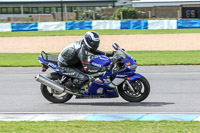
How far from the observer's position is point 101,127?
254 inches

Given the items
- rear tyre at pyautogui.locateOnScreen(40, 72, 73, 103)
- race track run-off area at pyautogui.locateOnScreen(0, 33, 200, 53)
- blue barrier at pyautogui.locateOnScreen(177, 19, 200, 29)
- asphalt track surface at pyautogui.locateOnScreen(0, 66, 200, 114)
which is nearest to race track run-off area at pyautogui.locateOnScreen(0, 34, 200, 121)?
asphalt track surface at pyautogui.locateOnScreen(0, 66, 200, 114)

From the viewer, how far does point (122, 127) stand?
6410 millimetres

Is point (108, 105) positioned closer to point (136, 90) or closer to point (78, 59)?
point (136, 90)

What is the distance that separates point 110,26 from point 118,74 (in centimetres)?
Result: 3078

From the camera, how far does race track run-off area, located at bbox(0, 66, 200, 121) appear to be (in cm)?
755

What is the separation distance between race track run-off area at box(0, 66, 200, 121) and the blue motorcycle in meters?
0.25

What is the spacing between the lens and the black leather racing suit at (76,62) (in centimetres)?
845

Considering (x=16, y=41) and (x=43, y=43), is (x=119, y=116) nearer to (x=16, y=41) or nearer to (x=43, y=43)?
(x=43, y=43)

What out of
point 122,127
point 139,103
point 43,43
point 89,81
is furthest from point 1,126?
point 43,43

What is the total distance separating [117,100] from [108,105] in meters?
0.57

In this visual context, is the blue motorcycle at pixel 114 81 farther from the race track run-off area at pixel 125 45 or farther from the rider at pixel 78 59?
the race track run-off area at pixel 125 45

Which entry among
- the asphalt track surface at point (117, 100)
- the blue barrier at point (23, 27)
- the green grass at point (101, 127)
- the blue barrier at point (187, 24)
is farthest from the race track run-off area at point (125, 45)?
the green grass at point (101, 127)

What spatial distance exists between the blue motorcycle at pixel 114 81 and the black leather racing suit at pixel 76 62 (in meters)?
0.11

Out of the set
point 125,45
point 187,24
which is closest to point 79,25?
point 187,24
